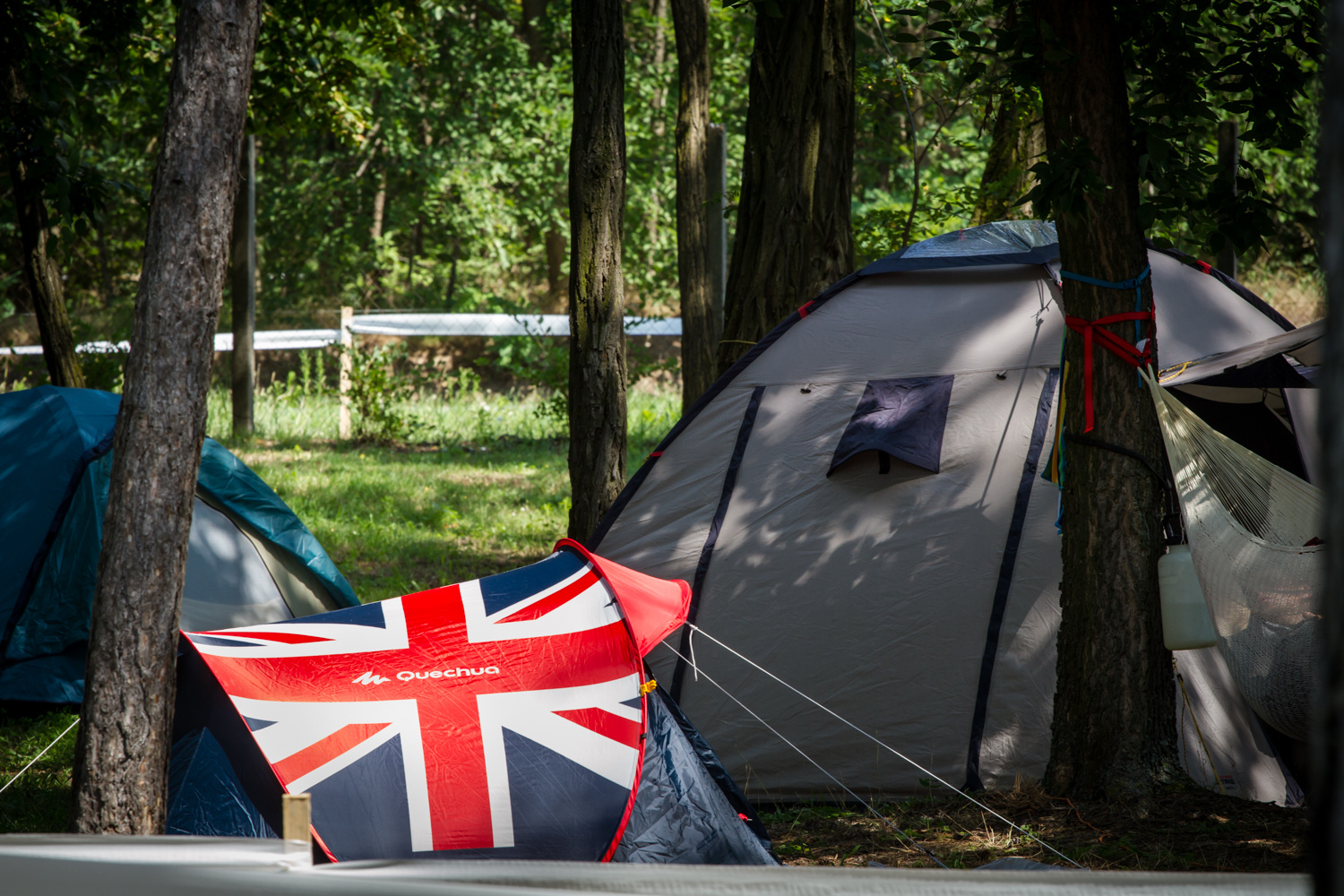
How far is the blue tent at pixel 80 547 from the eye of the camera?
14.7ft

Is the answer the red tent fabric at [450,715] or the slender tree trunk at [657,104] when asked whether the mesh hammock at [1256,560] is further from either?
the slender tree trunk at [657,104]

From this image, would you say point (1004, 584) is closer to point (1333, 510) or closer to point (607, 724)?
point (607, 724)

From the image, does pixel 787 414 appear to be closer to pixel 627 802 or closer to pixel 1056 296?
pixel 1056 296

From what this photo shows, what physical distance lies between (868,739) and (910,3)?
271cm

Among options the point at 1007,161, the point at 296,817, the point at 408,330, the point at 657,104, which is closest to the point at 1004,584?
the point at 296,817

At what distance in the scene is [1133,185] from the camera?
3.37 meters

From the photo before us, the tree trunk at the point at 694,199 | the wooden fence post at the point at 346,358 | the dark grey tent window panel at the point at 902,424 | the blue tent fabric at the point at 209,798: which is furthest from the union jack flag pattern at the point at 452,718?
the wooden fence post at the point at 346,358

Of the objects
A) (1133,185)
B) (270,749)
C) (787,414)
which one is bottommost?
(270,749)

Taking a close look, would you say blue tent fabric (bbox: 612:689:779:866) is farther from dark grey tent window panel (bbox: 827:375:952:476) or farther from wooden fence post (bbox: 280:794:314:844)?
wooden fence post (bbox: 280:794:314:844)

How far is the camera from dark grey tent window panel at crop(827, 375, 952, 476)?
3859 millimetres

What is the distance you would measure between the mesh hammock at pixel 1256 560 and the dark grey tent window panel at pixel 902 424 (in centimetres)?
89

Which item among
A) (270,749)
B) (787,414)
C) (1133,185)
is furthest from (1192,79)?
(270,749)

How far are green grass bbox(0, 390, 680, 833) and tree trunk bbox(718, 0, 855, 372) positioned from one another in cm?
266

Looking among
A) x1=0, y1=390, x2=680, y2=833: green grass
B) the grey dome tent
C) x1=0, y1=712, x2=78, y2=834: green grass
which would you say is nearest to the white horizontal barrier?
x1=0, y1=390, x2=680, y2=833: green grass
